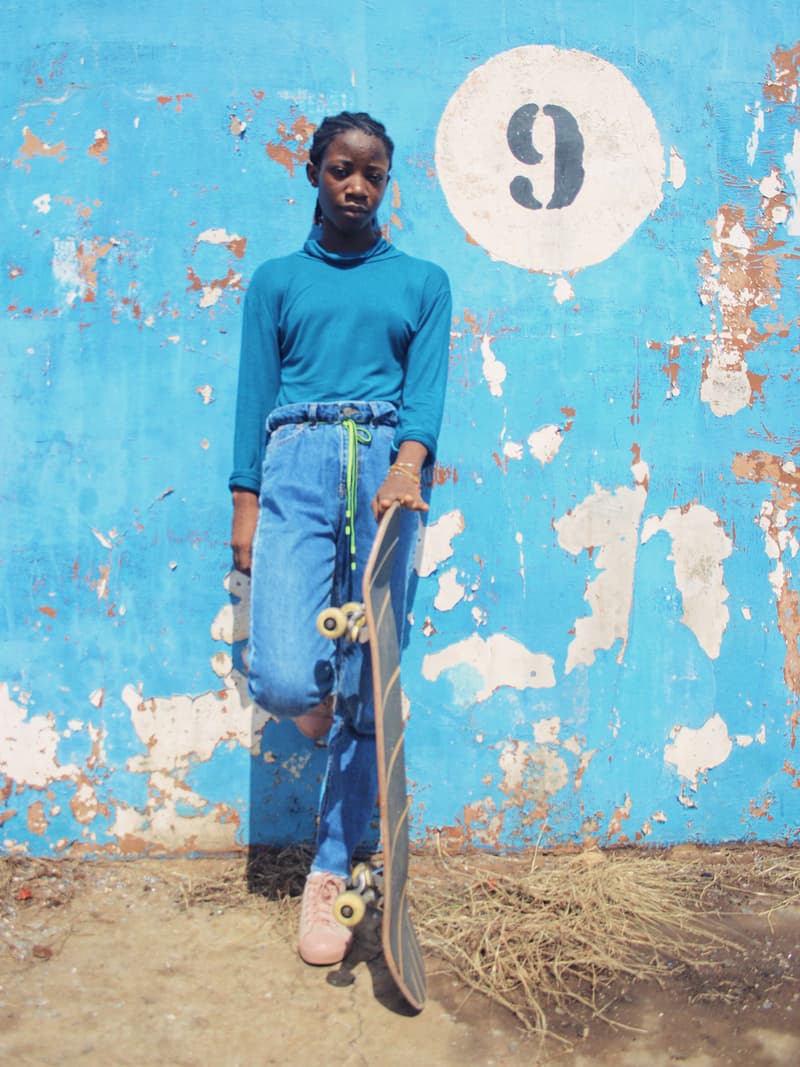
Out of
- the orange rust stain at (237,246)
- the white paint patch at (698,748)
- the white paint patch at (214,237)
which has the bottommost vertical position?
the white paint patch at (698,748)

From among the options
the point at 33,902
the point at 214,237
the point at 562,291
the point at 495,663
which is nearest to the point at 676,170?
the point at 562,291

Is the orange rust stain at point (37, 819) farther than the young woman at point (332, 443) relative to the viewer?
Yes

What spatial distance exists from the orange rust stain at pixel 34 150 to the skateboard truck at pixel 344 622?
159 cm

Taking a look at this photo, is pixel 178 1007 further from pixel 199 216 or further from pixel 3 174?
pixel 3 174

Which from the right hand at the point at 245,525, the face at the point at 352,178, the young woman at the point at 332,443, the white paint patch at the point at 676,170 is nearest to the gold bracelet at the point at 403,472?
the young woman at the point at 332,443

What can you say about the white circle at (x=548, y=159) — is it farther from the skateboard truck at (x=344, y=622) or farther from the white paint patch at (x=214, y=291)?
the skateboard truck at (x=344, y=622)

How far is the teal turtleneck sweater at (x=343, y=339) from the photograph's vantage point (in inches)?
98.2

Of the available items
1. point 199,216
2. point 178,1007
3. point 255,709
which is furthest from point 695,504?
point 178,1007

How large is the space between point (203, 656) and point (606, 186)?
1859 mm

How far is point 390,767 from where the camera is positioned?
2.26 m

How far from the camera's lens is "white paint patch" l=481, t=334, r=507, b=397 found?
295 cm

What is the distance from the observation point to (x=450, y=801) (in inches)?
117

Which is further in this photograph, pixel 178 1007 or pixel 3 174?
pixel 3 174

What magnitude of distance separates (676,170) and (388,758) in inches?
79.2
